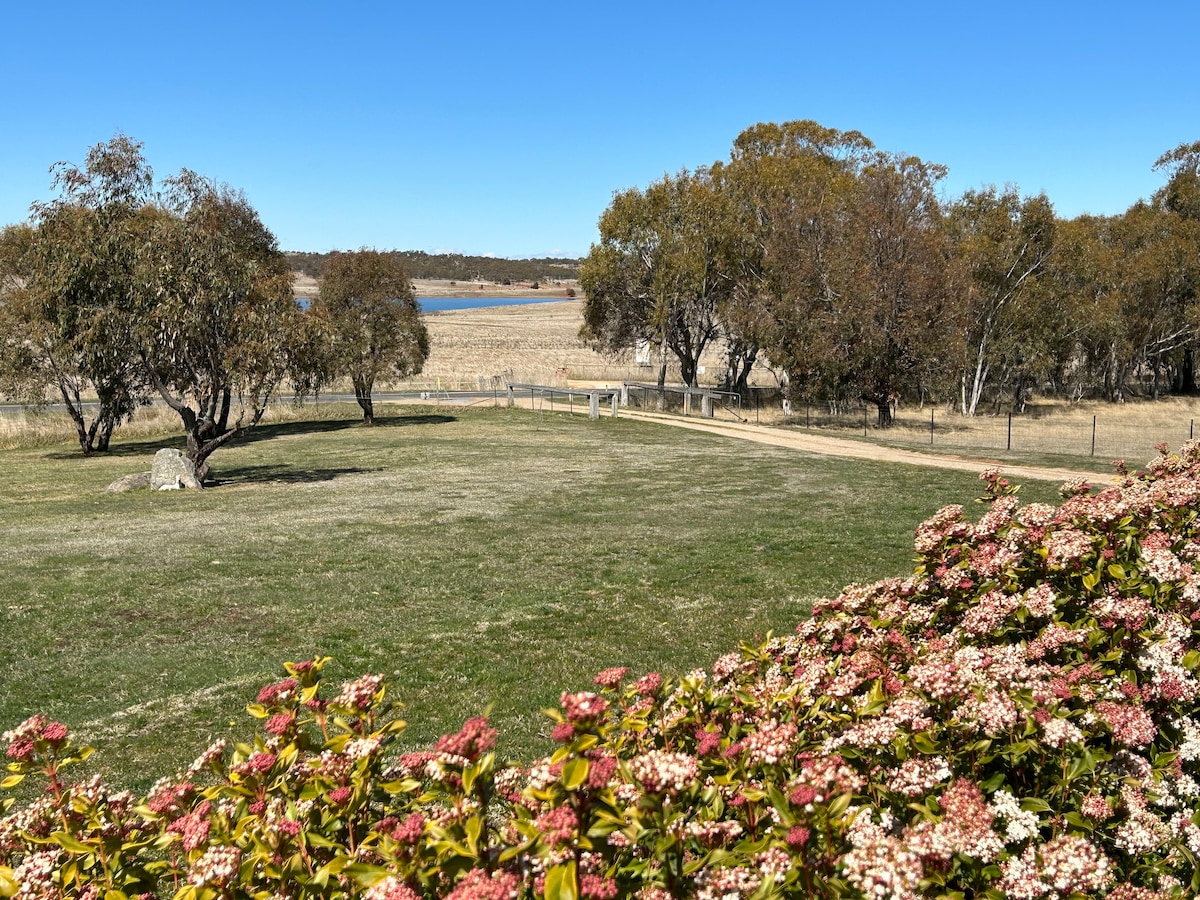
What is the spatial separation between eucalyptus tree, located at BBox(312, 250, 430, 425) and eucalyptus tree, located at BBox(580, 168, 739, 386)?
33.8ft

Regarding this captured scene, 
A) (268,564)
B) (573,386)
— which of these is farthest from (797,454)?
(573,386)

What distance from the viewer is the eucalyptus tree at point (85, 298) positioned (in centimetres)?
2066

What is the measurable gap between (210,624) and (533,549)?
508 centimetres

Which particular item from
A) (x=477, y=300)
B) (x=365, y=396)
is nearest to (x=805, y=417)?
(x=365, y=396)

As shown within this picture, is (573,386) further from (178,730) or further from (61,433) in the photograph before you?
(178,730)

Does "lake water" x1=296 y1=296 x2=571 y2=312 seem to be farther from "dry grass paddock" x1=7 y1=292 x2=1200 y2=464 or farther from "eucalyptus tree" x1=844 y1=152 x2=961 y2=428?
"eucalyptus tree" x1=844 y1=152 x2=961 y2=428

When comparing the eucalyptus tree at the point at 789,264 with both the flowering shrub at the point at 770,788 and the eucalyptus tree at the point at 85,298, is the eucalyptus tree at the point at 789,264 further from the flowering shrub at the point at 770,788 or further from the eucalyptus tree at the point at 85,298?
the flowering shrub at the point at 770,788

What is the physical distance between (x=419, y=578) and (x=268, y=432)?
27474mm

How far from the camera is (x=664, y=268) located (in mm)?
42469

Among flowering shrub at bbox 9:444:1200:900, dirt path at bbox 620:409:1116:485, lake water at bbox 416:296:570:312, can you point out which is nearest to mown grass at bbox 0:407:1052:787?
flowering shrub at bbox 9:444:1200:900

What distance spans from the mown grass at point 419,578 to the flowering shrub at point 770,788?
54cm

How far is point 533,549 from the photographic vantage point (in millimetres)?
13844

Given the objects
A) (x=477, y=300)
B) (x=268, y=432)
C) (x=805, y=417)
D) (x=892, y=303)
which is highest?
(x=477, y=300)

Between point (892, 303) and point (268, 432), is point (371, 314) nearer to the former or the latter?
point (268, 432)
